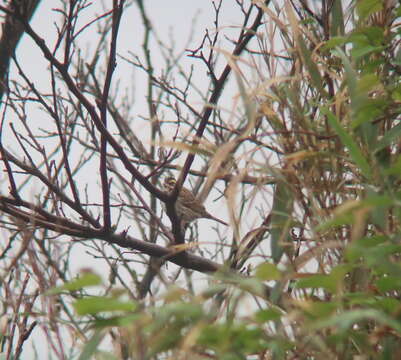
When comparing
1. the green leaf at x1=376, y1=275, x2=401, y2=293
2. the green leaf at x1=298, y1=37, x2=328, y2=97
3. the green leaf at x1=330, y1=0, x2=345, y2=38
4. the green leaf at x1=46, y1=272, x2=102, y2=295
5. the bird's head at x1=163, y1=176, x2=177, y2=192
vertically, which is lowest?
the green leaf at x1=376, y1=275, x2=401, y2=293

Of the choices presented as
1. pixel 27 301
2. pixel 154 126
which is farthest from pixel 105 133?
pixel 154 126

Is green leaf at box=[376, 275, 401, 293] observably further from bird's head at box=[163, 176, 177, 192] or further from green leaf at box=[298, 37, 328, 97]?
bird's head at box=[163, 176, 177, 192]

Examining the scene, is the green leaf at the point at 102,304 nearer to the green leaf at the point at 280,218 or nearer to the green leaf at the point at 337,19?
the green leaf at the point at 280,218

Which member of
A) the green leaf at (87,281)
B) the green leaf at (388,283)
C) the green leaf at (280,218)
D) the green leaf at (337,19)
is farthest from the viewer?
the green leaf at (337,19)

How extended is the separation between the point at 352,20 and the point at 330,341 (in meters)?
1.16

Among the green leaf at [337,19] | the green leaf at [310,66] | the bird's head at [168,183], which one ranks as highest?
the bird's head at [168,183]

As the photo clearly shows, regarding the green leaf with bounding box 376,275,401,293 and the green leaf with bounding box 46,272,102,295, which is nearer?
the green leaf with bounding box 46,272,102,295

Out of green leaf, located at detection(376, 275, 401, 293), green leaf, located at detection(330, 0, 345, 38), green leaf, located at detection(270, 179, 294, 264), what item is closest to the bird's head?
green leaf, located at detection(330, 0, 345, 38)

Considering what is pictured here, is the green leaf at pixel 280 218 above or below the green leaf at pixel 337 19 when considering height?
below

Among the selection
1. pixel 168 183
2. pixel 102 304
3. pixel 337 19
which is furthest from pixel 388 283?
pixel 168 183

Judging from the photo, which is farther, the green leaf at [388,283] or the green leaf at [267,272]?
the green leaf at [388,283]

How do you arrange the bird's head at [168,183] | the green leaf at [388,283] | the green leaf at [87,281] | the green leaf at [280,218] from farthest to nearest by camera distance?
the bird's head at [168,183] → the green leaf at [280,218] → the green leaf at [388,283] → the green leaf at [87,281]

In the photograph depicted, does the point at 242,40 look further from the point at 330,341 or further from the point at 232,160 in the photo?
the point at 330,341

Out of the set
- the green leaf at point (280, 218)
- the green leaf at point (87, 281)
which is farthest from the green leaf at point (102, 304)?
the green leaf at point (280, 218)
